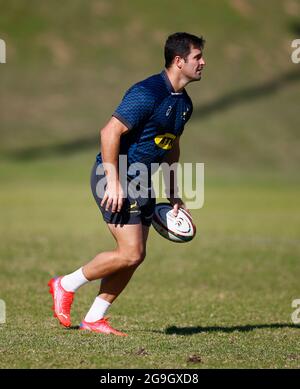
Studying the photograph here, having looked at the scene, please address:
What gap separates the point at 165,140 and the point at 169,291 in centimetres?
361

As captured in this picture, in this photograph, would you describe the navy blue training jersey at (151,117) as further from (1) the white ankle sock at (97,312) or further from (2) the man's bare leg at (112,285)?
(1) the white ankle sock at (97,312)

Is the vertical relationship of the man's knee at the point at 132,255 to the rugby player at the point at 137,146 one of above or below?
below

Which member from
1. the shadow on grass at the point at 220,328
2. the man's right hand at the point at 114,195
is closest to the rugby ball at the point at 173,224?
the man's right hand at the point at 114,195

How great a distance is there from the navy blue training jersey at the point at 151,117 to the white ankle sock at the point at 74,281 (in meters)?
0.91

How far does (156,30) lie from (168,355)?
4082 cm

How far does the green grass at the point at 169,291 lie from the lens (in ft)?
19.8

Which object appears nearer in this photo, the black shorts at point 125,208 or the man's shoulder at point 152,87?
the man's shoulder at point 152,87

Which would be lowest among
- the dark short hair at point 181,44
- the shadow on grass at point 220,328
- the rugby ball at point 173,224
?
the shadow on grass at point 220,328

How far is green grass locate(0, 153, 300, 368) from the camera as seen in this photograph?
6039 mm

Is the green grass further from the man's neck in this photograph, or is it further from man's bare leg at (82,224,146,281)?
the man's neck

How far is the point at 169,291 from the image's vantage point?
33.1 feet

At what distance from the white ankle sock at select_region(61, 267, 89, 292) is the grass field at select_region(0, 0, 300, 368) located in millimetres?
345

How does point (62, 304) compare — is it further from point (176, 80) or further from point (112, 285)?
point (176, 80)

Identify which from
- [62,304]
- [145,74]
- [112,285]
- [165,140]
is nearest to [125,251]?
[112,285]
